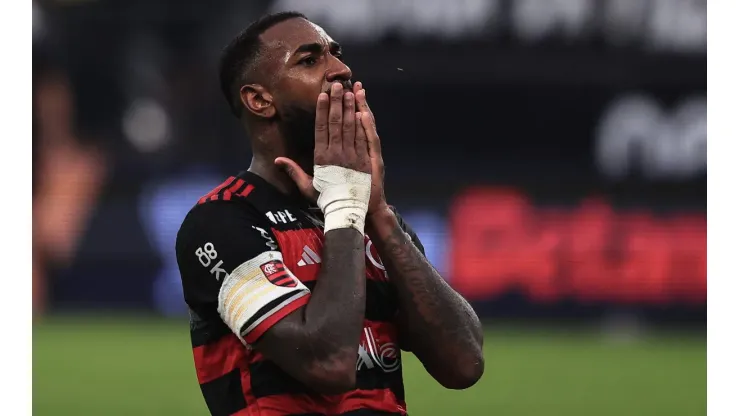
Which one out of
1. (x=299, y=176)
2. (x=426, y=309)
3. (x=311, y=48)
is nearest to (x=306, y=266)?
(x=299, y=176)

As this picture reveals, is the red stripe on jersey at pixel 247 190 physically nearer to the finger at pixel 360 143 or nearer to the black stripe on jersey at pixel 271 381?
the finger at pixel 360 143

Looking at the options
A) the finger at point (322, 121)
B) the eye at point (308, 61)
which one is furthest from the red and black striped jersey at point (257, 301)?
the eye at point (308, 61)

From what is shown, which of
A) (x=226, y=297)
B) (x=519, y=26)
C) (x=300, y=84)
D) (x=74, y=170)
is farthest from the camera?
(x=74, y=170)

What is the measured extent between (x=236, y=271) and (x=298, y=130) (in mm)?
565

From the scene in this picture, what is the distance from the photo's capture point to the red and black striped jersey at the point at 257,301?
3580mm

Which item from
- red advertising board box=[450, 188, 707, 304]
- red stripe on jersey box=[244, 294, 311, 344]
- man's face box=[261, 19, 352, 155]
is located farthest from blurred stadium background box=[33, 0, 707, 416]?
red stripe on jersey box=[244, 294, 311, 344]

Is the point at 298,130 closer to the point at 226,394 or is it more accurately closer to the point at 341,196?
the point at 341,196

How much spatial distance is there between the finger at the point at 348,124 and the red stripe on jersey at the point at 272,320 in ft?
1.74

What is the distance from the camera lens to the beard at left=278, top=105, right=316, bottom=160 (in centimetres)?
388

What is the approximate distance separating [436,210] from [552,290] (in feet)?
6.05

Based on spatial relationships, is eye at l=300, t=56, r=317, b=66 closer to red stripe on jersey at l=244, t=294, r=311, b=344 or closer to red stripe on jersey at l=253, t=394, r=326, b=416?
red stripe on jersey at l=244, t=294, r=311, b=344
